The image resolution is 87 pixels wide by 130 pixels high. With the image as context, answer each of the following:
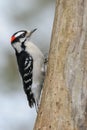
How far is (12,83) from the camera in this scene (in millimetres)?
Answer: 11234

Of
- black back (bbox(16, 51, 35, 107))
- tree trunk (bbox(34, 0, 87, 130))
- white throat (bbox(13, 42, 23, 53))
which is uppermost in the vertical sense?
tree trunk (bbox(34, 0, 87, 130))

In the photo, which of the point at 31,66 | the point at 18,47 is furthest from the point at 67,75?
the point at 18,47

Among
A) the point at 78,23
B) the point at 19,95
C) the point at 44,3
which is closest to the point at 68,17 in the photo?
the point at 78,23

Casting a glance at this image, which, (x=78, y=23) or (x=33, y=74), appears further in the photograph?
(x=33, y=74)

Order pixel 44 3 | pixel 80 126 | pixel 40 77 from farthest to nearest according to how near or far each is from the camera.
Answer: pixel 44 3
pixel 40 77
pixel 80 126

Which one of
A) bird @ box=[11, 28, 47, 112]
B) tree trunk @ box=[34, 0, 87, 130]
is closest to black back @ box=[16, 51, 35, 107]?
bird @ box=[11, 28, 47, 112]

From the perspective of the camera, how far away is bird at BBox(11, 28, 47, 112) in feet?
21.0

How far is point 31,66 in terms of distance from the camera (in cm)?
647

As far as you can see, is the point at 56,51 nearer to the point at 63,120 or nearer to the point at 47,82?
the point at 47,82

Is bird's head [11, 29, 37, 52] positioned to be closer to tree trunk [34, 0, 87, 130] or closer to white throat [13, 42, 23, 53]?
white throat [13, 42, 23, 53]

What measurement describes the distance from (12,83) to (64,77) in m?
5.86

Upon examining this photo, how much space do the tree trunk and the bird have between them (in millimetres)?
790

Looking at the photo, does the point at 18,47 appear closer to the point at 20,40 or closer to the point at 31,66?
the point at 20,40

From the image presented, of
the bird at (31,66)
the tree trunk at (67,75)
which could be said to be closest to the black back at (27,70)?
the bird at (31,66)
